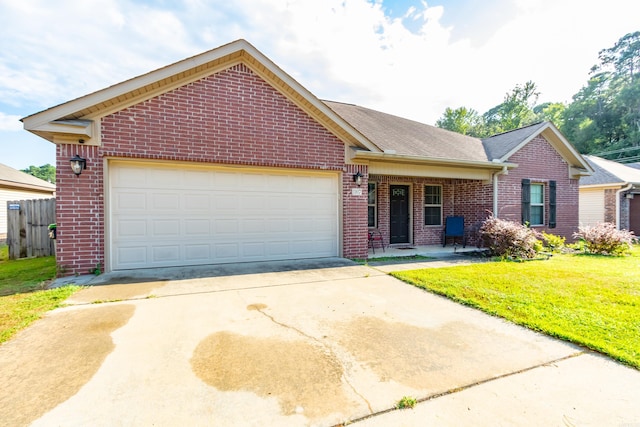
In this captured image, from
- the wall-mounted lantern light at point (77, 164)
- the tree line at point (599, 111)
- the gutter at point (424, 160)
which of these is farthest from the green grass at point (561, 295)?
the tree line at point (599, 111)

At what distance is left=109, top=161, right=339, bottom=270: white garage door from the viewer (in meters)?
5.95

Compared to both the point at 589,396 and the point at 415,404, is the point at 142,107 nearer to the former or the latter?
the point at 415,404

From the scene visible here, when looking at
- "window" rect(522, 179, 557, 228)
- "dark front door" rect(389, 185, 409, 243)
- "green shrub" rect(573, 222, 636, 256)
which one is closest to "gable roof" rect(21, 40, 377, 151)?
"dark front door" rect(389, 185, 409, 243)

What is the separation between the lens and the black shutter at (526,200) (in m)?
10.5

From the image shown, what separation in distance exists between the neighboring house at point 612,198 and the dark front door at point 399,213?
9.93 m

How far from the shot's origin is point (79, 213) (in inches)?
215

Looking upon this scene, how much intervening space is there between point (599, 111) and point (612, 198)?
95.8 feet

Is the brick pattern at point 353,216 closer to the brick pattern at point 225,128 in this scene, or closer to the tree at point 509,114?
the brick pattern at point 225,128

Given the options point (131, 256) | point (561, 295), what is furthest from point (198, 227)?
point (561, 295)

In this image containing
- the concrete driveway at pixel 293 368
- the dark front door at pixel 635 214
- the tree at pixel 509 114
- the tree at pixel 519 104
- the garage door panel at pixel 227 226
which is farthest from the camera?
the tree at pixel 509 114

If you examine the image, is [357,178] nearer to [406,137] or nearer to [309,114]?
[309,114]

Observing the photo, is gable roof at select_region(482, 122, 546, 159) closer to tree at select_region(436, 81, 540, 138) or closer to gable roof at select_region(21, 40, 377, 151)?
gable roof at select_region(21, 40, 377, 151)

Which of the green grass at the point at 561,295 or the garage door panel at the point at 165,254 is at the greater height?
→ the garage door panel at the point at 165,254

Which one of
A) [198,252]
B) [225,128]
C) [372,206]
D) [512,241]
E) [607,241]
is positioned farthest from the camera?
[372,206]
